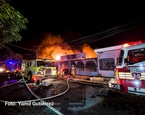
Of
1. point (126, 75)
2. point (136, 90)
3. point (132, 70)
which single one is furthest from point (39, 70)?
point (136, 90)

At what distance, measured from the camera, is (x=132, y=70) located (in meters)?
5.00

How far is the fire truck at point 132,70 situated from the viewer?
4.77 m

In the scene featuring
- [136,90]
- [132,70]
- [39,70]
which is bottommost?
[136,90]

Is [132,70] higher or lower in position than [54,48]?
lower

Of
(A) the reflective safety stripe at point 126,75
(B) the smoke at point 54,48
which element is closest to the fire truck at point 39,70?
(A) the reflective safety stripe at point 126,75

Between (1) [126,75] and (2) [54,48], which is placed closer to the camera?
(1) [126,75]

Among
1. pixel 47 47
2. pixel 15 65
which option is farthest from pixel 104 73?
pixel 47 47

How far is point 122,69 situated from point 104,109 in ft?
6.74

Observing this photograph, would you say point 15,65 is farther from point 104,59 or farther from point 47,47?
point 104,59

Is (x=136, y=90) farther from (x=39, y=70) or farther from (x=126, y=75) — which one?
(x=39, y=70)

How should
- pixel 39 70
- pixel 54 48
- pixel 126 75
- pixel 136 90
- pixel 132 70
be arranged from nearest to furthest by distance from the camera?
pixel 136 90 < pixel 132 70 < pixel 126 75 < pixel 39 70 < pixel 54 48

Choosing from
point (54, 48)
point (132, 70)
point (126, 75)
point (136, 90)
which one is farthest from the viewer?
point (54, 48)

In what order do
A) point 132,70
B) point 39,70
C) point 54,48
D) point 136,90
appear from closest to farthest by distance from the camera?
point 136,90
point 132,70
point 39,70
point 54,48

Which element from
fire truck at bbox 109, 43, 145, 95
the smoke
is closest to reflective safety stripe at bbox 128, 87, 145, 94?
fire truck at bbox 109, 43, 145, 95
